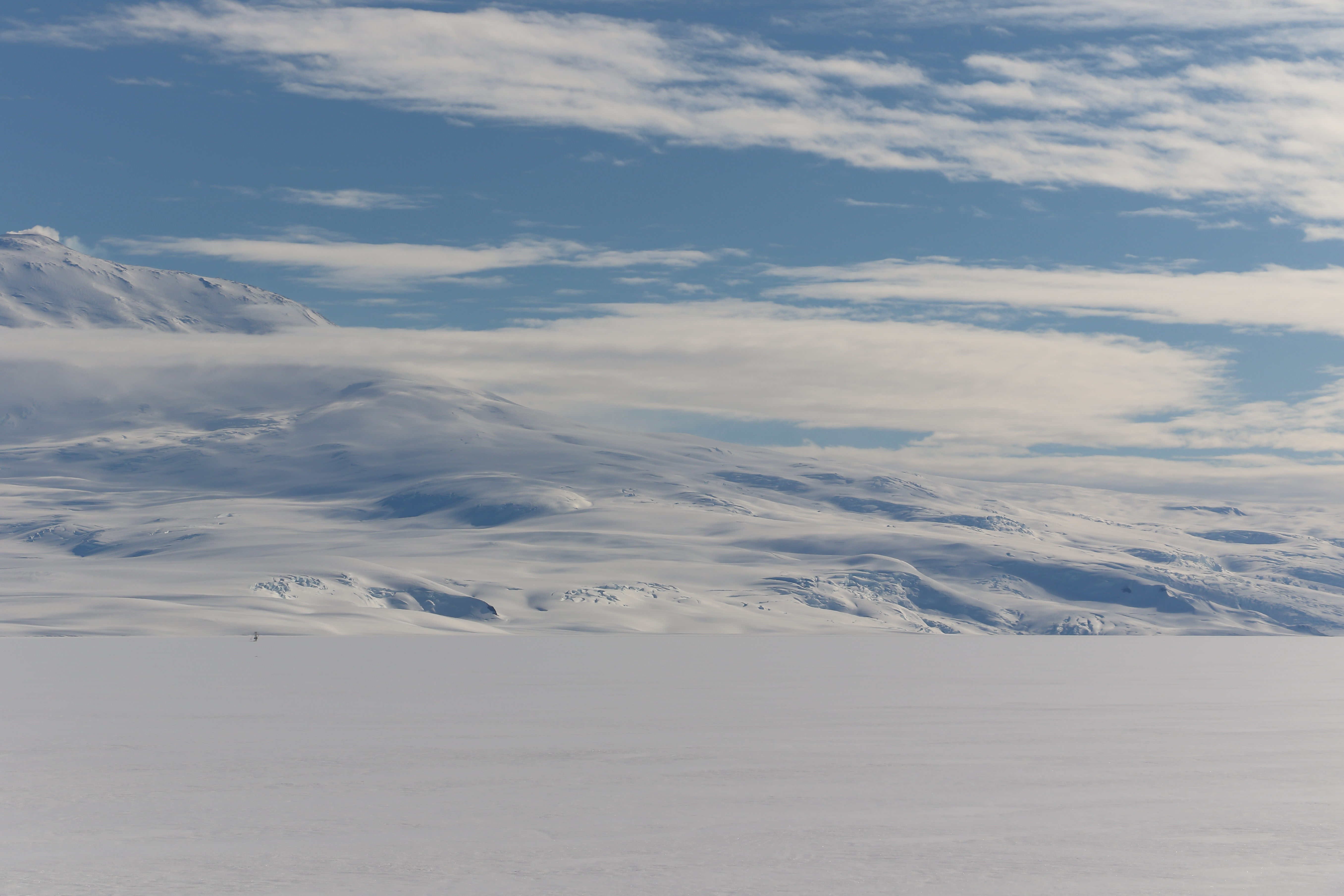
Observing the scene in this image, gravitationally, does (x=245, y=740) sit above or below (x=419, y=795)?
below

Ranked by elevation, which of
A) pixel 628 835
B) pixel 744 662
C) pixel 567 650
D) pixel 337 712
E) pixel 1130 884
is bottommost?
pixel 567 650

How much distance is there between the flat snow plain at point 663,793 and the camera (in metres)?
26.7

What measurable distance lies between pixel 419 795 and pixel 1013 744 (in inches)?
966

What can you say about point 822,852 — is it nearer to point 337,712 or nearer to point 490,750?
point 490,750

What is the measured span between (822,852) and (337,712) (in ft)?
131

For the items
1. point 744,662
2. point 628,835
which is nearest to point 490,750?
point 628,835

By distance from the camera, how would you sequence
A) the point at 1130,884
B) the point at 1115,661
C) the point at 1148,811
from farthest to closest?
the point at 1115,661, the point at 1148,811, the point at 1130,884

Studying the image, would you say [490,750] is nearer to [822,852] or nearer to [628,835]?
[628,835]

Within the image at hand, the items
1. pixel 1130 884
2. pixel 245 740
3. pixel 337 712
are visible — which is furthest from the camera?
pixel 337 712

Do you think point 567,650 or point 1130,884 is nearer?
point 1130,884

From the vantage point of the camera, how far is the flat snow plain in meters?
26.7

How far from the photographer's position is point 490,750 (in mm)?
47125

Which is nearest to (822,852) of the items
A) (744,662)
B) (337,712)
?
(337,712)

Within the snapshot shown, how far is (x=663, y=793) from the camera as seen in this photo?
122 ft
